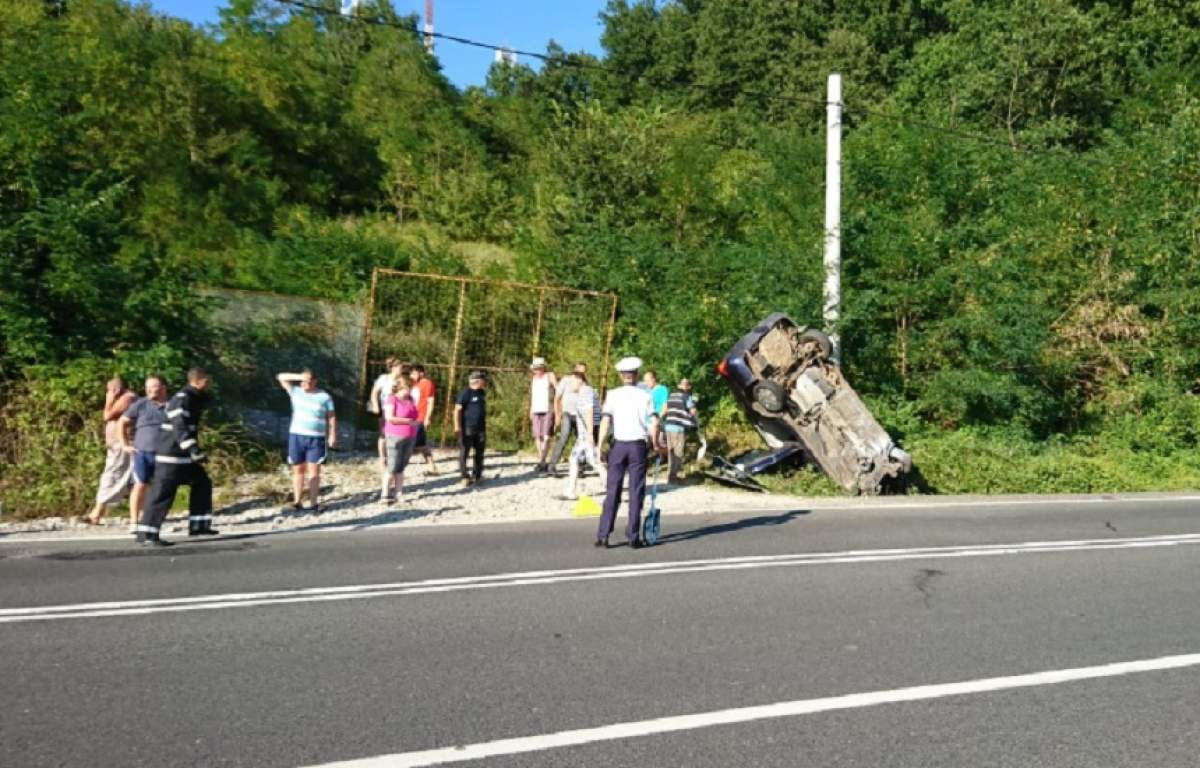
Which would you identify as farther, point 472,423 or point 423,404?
point 423,404

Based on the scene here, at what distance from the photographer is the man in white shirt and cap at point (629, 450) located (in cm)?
873

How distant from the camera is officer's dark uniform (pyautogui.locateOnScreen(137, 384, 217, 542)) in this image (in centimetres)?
863

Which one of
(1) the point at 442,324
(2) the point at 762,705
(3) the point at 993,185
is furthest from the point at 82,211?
(3) the point at 993,185

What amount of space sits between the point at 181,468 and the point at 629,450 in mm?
4207

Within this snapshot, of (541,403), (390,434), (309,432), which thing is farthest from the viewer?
(541,403)

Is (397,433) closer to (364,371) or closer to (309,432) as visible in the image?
(309,432)

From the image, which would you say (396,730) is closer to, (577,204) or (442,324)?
(442,324)

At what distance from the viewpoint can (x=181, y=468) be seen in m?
8.82

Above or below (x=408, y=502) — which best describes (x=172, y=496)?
above

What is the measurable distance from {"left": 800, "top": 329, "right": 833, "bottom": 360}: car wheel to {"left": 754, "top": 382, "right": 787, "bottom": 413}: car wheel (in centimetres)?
101

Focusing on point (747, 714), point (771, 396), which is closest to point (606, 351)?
point (771, 396)

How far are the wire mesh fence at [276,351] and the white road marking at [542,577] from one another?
7129 millimetres

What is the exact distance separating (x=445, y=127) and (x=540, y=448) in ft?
85.5

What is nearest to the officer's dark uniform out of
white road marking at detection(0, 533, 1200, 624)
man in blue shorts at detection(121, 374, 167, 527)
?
man in blue shorts at detection(121, 374, 167, 527)
